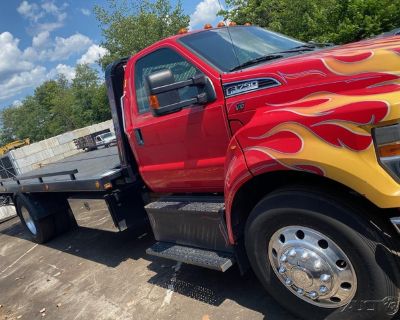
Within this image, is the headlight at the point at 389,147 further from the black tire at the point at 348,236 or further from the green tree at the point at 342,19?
the green tree at the point at 342,19

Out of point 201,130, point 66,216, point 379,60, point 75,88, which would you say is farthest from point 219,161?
point 75,88

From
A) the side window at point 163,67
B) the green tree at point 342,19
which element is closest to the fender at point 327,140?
the side window at point 163,67

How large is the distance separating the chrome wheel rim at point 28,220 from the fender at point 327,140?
535cm

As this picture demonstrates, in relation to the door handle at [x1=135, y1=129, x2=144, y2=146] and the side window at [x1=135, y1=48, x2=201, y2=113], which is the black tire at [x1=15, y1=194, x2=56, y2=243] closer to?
the door handle at [x1=135, y1=129, x2=144, y2=146]

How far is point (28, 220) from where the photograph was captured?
24.0 ft

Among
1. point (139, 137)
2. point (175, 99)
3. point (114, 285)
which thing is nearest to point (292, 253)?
point (175, 99)

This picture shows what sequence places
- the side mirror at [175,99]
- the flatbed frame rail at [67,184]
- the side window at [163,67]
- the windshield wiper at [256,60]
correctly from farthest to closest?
the flatbed frame rail at [67,184] → the side window at [163,67] → the windshield wiper at [256,60] → the side mirror at [175,99]

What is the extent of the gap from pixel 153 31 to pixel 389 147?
30.8m

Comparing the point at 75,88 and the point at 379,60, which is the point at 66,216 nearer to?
the point at 379,60

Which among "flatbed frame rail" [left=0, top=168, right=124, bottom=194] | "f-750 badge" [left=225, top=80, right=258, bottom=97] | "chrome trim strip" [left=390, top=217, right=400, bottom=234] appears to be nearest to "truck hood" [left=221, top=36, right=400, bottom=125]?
"f-750 badge" [left=225, top=80, right=258, bottom=97]

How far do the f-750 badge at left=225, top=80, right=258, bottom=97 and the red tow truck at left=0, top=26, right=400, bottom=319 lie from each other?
0.01 metres

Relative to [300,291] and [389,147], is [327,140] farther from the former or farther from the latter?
[300,291]

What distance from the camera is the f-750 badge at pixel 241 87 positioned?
2.93 meters

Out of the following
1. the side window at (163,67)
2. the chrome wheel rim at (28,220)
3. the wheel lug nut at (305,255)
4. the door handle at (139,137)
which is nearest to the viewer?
the wheel lug nut at (305,255)
